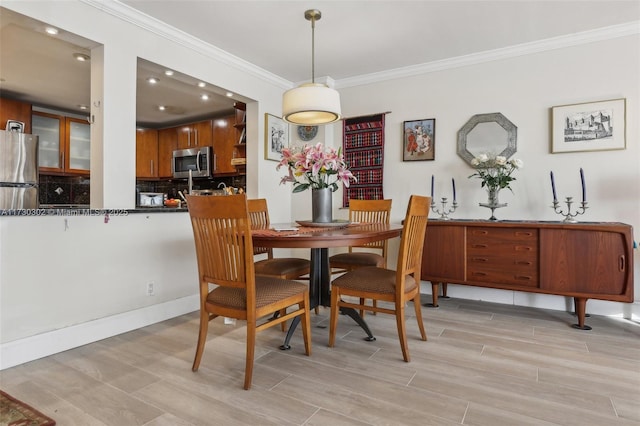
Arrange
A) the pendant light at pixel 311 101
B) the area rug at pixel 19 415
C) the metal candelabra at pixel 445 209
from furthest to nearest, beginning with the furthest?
1. the metal candelabra at pixel 445 209
2. the pendant light at pixel 311 101
3. the area rug at pixel 19 415

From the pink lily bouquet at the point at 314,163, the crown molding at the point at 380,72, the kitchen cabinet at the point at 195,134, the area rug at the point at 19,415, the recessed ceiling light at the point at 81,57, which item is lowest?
the area rug at the point at 19,415

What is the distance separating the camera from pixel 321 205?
248 centimetres

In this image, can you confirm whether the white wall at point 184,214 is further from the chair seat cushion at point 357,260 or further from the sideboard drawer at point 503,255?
the chair seat cushion at point 357,260

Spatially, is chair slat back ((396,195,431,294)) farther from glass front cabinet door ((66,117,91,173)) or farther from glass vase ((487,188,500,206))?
glass front cabinet door ((66,117,91,173))

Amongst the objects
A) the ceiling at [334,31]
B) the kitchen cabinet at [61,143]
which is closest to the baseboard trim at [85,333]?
the ceiling at [334,31]

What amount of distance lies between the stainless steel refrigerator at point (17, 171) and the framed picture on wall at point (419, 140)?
357cm

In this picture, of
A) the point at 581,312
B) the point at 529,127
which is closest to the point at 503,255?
the point at 581,312

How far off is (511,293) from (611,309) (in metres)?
0.73

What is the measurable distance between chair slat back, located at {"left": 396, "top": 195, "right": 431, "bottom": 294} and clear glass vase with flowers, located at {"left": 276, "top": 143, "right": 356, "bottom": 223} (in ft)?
1.58

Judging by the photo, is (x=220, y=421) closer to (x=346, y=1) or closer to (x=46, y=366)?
(x=46, y=366)

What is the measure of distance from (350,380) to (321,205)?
1140 mm

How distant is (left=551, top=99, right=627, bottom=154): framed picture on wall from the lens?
2904mm

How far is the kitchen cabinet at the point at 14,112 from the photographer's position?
4338mm

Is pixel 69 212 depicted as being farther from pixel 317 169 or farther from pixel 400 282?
pixel 400 282
